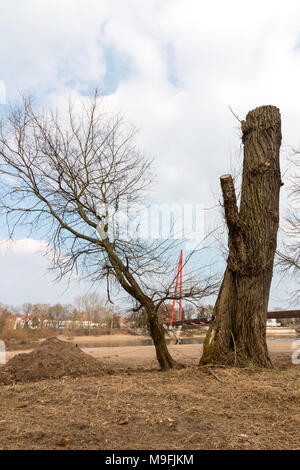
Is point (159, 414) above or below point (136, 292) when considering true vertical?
below

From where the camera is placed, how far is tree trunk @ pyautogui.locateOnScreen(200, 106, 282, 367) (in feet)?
21.6

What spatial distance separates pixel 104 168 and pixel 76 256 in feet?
7.87

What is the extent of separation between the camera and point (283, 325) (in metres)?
28.7

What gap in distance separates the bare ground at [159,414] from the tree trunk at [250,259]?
3.05ft

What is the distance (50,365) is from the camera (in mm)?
9195

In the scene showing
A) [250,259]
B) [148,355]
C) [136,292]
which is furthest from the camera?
→ [148,355]

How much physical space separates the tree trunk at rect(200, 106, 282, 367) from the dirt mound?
3612 mm

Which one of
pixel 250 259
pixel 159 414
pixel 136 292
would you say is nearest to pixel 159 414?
pixel 159 414

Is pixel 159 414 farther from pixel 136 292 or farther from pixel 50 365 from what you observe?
pixel 50 365

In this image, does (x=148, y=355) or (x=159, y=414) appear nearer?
(x=159, y=414)

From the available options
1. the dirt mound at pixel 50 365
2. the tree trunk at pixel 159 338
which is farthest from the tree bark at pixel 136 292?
the dirt mound at pixel 50 365

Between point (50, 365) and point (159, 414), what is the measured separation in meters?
6.23

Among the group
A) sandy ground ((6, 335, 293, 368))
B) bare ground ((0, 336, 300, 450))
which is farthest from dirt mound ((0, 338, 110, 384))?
bare ground ((0, 336, 300, 450))

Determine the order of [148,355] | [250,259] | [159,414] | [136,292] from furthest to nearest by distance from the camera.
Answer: [148,355], [136,292], [250,259], [159,414]
